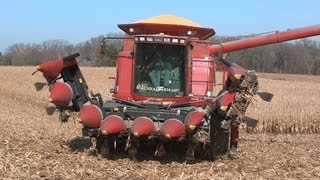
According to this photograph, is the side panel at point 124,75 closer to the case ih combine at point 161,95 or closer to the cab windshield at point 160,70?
the case ih combine at point 161,95

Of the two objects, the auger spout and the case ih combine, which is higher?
the auger spout

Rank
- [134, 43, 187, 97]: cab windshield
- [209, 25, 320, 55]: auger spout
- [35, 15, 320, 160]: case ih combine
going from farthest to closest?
[209, 25, 320, 55]: auger spout
[134, 43, 187, 97]: cab windshield
[35, 15, 320, 160]: case ih combine

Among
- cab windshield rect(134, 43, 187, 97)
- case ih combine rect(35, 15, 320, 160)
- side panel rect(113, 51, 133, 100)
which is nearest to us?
case ih combine rect(35, 15, 320, 160)

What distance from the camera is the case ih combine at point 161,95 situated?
316 inches

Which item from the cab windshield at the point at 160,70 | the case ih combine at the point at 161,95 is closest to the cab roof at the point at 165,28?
the case ih combine at the point at 161,95

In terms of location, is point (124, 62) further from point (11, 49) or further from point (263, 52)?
point (11, 49)

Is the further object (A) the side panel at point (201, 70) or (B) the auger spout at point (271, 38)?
(B) the auger spout at point (271, 38)

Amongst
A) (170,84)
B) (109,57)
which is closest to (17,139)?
(109,57)

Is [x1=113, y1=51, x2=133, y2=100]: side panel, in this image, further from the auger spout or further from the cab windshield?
the auger spout

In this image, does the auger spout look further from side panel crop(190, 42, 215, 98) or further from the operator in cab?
the operator in cab

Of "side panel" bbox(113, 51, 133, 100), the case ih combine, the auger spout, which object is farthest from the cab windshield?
the auger spout

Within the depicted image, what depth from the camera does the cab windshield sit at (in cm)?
906

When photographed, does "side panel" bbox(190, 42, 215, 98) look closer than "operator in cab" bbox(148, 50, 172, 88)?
No

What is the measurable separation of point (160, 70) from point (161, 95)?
0.43 metres
